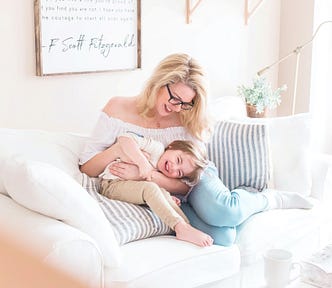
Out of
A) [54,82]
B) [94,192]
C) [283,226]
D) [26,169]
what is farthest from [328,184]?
[26,169]

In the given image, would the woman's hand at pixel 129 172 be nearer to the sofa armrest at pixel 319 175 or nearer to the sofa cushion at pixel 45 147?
the sofa cushion at pixel 45 147

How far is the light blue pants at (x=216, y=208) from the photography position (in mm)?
2014

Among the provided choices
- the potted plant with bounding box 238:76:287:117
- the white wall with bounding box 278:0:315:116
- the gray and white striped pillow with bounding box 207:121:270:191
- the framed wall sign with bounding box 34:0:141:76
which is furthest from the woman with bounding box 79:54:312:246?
the white wall with bounding box 278:0:315:116

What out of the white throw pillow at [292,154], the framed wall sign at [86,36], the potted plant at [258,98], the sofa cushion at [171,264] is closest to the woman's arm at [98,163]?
the sofa cushion at [171,264]

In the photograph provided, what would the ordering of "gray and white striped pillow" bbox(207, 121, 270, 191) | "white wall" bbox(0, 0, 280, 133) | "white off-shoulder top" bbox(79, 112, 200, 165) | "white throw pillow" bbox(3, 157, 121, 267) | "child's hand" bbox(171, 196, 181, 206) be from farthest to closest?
"gray and white striped pillow" bbox(207, 121, 270, 191) → "white wall" bbox(0, 0, 280, 133) → "white off-shoulder top" bbox(79, 112, 200, 165) → "child's hand" bbox(171, 196, 181, 206) → "white throw pillow" bbox(3, 157, 121, 267)

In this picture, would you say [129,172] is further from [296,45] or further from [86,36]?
[296,45]

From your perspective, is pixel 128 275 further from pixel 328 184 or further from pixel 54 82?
pixel 328 184

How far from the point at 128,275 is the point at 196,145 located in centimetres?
72

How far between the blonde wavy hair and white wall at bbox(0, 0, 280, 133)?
1.45ft

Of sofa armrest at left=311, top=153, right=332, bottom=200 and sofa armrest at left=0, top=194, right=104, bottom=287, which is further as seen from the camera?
sofa armrest at left=311, top=153, right=332, bottom=200

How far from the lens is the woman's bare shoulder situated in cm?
221

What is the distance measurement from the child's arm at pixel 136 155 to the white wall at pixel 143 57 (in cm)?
51

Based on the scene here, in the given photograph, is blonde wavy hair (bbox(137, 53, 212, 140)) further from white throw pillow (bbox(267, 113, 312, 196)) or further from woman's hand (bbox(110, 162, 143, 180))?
white throw pillow (bbox(267, 113, 312, 196))

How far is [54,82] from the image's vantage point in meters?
2.44
